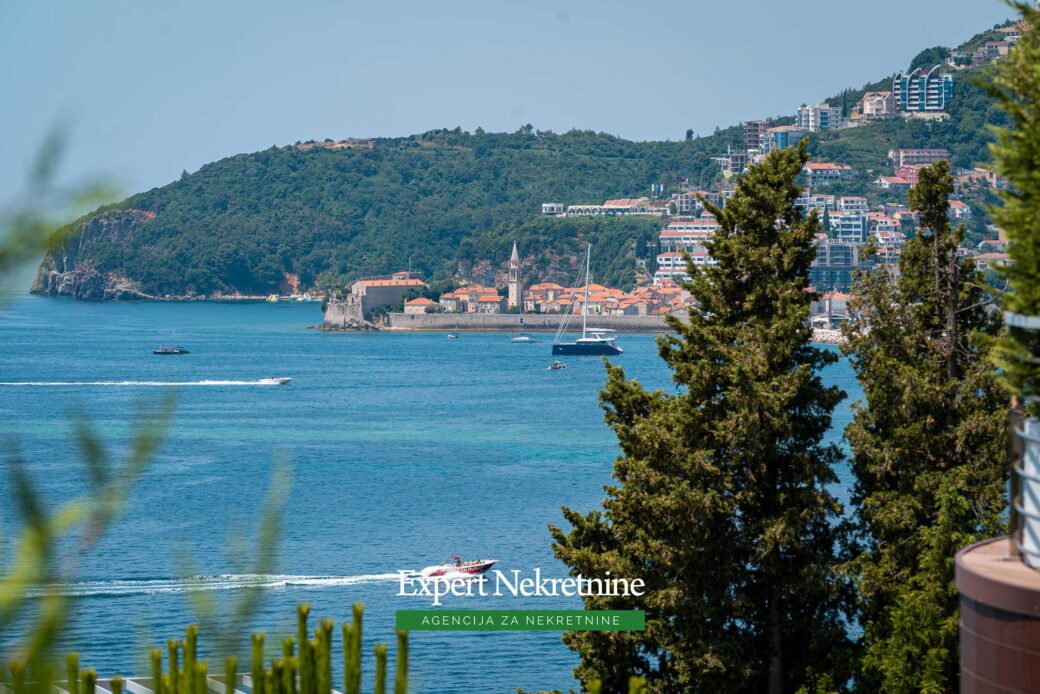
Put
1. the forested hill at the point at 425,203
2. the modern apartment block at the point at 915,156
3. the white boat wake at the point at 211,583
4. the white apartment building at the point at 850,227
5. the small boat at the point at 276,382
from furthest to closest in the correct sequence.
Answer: the modern apartment block at the point at 915,156 < the forested hill at the point at 425,203 < the white apartment building at the point at 850,227 < the small boat at the point at 276,382 < the white boat wake at the point at 211,583

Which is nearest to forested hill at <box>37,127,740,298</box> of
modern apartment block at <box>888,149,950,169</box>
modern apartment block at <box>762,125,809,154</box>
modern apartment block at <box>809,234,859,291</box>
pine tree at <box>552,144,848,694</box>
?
modern apartment block at <box>762,125,809,154</box>

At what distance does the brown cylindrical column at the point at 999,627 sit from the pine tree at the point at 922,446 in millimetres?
3365

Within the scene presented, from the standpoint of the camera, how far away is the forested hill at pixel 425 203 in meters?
101

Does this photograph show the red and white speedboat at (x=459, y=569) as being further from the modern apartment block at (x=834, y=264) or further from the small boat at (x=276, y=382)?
the modern apartment block at (x=834, y=264)

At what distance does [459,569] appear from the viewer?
17922 mm

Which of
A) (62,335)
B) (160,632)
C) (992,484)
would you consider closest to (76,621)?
(160,632)

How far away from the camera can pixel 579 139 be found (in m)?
139

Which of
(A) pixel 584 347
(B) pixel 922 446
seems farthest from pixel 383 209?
(B) pixel 922 446

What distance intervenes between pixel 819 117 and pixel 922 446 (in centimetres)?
12885

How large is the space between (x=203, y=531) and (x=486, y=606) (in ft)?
21.2

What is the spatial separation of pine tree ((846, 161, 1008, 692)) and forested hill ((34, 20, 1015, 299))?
78665mm

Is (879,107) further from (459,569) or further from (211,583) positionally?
(211,583)

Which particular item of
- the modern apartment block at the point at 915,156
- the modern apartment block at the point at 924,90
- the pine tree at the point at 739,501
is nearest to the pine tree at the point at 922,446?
the pine tree at the point at 739,501

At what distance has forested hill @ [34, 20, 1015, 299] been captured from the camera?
100938 mm
